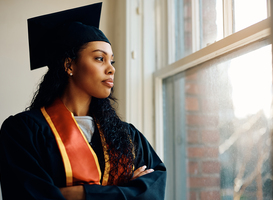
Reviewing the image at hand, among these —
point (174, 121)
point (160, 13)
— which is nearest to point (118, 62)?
point (160, 13)

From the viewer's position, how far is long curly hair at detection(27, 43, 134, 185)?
1.48 metres

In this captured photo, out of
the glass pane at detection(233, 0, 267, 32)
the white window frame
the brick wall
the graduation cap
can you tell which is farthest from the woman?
the glass pane at detection(233, 0, 267, 32)

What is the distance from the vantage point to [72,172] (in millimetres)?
1340

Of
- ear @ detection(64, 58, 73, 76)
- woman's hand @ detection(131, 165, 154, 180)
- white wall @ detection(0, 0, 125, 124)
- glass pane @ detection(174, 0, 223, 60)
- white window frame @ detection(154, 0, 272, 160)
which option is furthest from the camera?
white wall @ detection(0, 0, 125, 124)

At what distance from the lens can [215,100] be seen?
1616 millimetres

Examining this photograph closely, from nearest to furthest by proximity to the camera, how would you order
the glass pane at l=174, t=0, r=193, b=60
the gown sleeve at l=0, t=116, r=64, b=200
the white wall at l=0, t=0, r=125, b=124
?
the gown sleeve at l=0, t=116, r=64, b=200 < the glass pane at l=174, t=0, r=193, b=60 < the white wall at l=0, t=0, r=125, b=124

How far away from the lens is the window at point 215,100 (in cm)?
133

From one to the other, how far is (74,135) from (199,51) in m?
0.77

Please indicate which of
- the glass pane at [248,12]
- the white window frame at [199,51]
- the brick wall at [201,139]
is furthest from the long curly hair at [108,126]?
the glass pane at [248,12]

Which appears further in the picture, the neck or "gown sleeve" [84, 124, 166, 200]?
the neck

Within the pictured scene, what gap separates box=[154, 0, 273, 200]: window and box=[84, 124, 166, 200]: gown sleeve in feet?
0.92

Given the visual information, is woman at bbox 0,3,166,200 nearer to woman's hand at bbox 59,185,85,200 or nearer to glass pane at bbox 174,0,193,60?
woman's hand at bbox 59,185,85,200

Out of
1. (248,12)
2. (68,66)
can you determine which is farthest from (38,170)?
(248,12)

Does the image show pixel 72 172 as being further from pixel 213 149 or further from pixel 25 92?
pixel 25 92
